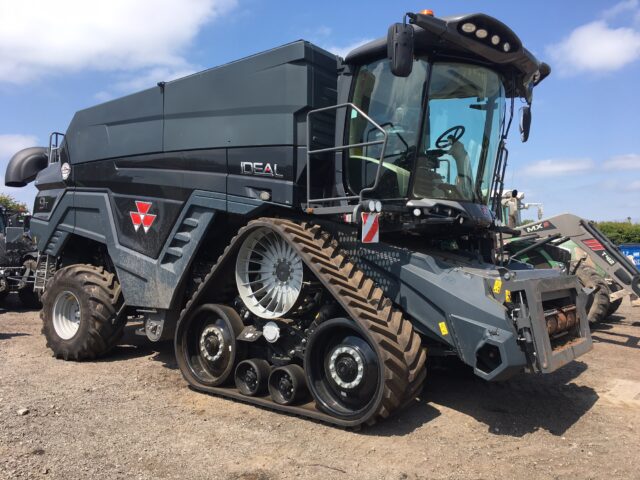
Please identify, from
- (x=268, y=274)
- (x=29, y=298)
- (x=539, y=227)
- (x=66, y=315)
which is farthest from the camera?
(x=29, y=298)

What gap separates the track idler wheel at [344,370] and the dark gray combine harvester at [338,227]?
2 centimetres

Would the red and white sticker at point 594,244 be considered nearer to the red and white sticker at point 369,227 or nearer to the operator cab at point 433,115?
the operator cab at point 433,115

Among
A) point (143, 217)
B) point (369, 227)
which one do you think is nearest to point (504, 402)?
point (369, 227)

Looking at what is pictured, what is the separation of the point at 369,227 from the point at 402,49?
150cm

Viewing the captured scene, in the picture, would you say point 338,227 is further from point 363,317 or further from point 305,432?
point 305,432

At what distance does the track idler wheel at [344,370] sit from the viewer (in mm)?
4438

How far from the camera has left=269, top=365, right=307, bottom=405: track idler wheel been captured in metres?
4.87

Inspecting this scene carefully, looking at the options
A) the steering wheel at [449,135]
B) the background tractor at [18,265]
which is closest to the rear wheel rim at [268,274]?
the steering wheel at [449,135]

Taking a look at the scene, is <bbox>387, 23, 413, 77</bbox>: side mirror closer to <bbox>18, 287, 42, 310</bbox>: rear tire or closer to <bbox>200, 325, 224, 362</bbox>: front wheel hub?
<bbox>200, 325, 224, 362</bbox>: front wheel hub

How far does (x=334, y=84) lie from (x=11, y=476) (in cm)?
444

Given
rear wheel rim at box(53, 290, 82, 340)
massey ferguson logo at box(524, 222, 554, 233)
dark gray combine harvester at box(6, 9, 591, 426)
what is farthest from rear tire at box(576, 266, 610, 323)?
rear wheel rim at box(53, 290, 82, 340)

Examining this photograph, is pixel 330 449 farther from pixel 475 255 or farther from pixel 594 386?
pixel 594 386

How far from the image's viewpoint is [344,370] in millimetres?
4605

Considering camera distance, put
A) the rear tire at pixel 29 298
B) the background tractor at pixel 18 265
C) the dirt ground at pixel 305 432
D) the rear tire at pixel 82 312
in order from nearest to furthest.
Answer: the dirt ground at pixel 305 432
the rear tire at pixel 82 312
the background tractor at pixel 18 265
the rear tire at pixel 29 298
